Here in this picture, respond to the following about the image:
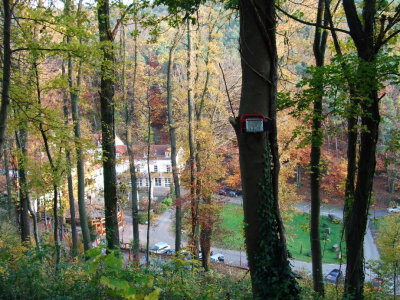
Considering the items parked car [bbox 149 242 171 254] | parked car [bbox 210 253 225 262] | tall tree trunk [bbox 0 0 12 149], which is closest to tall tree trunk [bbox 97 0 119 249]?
tall tree trunk [bbox 0 0 12 149]

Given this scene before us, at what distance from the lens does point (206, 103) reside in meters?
14.8

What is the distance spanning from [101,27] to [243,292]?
5.58 meters

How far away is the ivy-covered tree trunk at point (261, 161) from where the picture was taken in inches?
126

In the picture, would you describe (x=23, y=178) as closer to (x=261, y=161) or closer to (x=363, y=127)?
(x=261, y=161)

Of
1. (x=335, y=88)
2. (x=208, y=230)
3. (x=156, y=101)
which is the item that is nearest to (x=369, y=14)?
(x=335, y=88)

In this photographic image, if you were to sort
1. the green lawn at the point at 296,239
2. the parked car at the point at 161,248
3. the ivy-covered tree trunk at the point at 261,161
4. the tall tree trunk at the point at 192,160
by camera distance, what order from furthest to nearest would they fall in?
the parked car at the point at 161,248 < the green lawn at the point at 296,239 < the tall tree trunk at the point at 192,160 < the ivy-covered tree trunk at the point at 261,161

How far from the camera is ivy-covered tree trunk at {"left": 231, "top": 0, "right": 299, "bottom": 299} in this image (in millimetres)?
3189

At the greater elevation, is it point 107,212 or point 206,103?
point 206,103

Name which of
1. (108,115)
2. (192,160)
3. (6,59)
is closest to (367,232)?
(192,160)

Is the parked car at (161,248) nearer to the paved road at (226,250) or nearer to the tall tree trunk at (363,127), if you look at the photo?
the paved road at (226,250)

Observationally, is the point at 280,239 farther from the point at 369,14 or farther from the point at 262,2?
the point at 369,14

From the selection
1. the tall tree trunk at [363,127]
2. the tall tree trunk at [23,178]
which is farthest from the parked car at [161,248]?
the tall tree trunk at [363,127]

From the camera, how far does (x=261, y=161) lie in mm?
3260

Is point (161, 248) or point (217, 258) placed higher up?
point (161, 248)
